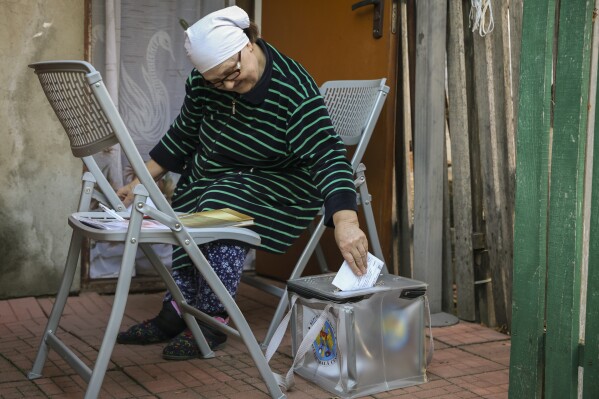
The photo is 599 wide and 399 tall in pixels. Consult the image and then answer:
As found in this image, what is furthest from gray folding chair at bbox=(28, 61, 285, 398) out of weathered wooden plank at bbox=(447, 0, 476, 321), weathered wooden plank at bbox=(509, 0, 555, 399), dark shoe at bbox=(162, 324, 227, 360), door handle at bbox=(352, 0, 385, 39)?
door handle at bbox=(352, 0, 385, 39)

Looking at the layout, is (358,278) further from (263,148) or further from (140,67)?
(140,67)

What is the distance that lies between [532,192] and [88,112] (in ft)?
4.76

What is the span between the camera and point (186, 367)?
11.7ft

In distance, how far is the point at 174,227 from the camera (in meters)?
2.93

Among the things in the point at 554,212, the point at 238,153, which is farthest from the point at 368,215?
the point at 554,212

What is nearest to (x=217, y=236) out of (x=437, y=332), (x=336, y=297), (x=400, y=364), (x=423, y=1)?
(x=336, y=297)

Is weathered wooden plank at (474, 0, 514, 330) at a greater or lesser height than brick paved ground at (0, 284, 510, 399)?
greater

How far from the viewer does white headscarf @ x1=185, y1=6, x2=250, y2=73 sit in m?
3.37

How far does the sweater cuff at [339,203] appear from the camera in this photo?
3.24 m

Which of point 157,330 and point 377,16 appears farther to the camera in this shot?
point 377,16

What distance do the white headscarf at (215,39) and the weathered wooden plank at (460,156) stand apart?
4.41 ft

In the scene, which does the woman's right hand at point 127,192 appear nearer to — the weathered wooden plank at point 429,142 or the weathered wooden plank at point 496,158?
the weathered wooden plank at point 429,142

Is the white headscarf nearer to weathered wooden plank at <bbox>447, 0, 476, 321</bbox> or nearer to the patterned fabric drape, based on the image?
weathered wooden plank at <bbox>447, 0, 476, 321</bbox>

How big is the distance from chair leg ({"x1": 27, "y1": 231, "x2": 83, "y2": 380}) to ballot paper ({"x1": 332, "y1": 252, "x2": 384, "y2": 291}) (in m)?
0.97
